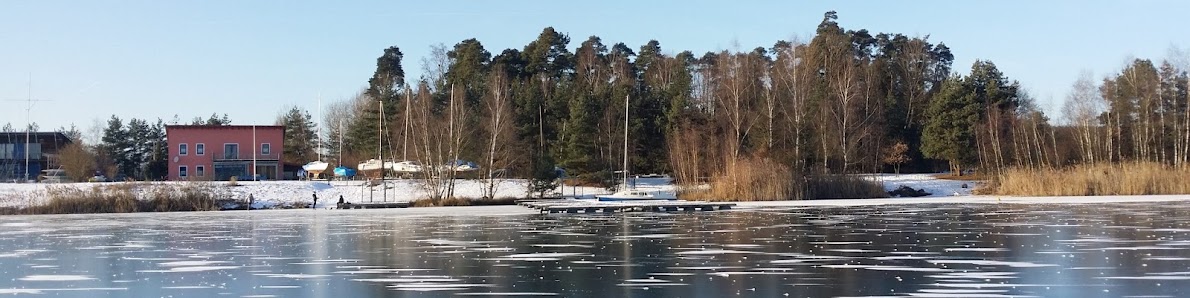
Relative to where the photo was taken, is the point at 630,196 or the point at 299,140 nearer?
the point at 630,196

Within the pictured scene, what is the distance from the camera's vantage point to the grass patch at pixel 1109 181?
38.2 meters

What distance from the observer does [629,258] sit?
14570 millimetres

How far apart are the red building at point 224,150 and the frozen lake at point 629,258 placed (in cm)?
4144

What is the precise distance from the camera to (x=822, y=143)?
1994 inches

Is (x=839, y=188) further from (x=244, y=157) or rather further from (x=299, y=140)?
(x=299, y=140)

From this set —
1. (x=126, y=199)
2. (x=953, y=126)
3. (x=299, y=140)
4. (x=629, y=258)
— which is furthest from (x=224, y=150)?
(x=629, y=258)

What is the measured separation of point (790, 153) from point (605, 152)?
35.0ft

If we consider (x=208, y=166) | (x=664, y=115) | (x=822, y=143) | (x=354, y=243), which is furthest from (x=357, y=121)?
(x=354, y=243)

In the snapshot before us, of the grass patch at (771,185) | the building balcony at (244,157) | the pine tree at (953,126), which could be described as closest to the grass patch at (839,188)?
the grass patch at (771,185)

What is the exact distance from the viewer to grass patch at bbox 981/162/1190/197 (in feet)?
125

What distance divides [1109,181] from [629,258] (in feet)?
99.4

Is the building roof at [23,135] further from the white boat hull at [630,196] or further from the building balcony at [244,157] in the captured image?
the white boat hull at [630,196]

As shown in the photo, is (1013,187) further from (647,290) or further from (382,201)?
(647,290)

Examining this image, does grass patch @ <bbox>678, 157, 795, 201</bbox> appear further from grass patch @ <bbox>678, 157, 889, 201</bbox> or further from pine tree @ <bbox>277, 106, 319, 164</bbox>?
pine tree @ <bbox>277, 106, 319, 164</bbox>
